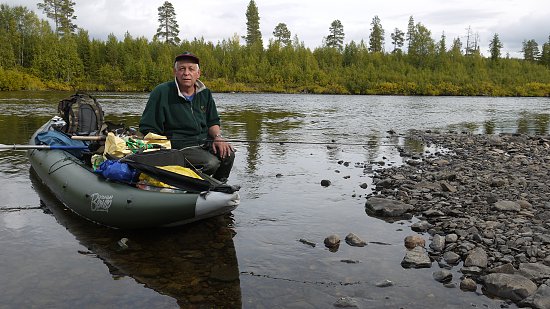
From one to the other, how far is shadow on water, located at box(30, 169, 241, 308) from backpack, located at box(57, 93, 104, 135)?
7.49 ft

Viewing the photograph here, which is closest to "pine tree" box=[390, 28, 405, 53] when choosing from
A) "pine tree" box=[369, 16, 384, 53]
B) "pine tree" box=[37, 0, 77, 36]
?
"pine tree" box=[369, 16, 384, 53]

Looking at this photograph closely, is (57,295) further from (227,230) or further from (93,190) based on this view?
(227,230)

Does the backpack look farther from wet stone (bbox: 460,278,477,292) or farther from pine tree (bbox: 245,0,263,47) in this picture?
pine tree (bbox: 245,0,263,47)

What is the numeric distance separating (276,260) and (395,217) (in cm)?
244

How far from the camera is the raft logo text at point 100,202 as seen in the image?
18.9 ft

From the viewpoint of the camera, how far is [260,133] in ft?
58.5

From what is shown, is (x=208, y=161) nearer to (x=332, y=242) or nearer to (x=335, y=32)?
(x=332, y=242)

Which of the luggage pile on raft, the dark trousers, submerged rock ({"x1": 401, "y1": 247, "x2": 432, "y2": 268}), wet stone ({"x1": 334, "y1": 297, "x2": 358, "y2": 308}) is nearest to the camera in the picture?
wet stone ({"x1": 334, "y1": 297, "x2": 358, "y2": 308})

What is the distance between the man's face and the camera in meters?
6.42

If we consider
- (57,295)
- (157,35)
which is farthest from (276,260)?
(157,35)

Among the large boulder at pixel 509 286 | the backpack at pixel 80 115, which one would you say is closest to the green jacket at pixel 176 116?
the backpack at pixel 80 115

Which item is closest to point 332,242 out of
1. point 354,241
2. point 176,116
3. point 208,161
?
point 354,241

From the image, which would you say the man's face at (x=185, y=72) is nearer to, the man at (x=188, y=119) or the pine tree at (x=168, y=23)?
the man at (x=188, y=119)

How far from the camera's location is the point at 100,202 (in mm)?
5871
